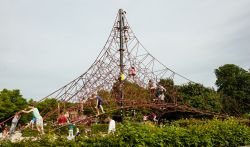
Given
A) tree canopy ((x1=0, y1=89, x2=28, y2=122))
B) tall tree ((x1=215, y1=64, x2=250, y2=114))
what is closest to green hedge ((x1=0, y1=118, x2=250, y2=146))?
tall tree ((x1=215, y1=64, x2=250, y2=114))

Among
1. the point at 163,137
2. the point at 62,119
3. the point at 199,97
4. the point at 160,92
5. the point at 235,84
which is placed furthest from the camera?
the point at 235,84

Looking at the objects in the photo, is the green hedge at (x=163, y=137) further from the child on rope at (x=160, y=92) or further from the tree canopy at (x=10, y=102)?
the tree canopy at (x=10, y=102)

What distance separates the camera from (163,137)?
11.3 metres

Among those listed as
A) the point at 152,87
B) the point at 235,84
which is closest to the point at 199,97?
the point at 152,87

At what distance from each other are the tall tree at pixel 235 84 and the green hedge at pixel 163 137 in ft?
106

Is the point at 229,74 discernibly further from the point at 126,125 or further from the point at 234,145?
the point at 126,125

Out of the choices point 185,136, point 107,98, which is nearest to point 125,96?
point 107,98

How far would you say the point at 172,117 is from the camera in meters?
33.2

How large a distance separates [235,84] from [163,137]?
138ft

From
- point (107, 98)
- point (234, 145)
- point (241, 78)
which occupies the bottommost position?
point (234, 145)

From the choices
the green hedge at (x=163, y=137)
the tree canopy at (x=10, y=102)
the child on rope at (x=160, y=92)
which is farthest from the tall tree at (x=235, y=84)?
the green hedge at (x=163, y=137)

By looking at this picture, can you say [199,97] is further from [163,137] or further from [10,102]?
[10,102]

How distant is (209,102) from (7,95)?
2696 centimetres

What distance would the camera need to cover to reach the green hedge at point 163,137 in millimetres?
9769
